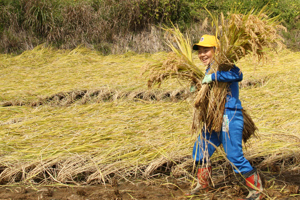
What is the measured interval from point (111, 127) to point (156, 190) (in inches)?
49.3

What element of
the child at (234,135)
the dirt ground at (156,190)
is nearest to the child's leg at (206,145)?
the child at (234,135)

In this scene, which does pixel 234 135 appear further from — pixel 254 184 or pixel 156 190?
pixel 156 190

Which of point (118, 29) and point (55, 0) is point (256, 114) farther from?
point (55, 0)

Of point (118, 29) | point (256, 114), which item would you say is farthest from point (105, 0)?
point (256, 114)

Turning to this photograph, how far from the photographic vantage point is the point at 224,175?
2656mm

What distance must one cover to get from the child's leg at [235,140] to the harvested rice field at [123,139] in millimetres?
217

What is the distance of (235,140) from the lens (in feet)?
7.54

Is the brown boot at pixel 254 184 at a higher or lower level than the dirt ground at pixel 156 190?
higher

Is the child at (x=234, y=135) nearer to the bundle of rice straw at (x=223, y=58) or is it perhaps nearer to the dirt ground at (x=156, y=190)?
the bundle of rice straw at (x=223, y=58)

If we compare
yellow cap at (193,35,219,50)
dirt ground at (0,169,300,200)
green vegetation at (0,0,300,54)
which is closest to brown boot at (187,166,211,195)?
dirt ground at (0,169,300,200)

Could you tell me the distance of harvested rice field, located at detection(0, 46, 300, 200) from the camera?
2629 mm

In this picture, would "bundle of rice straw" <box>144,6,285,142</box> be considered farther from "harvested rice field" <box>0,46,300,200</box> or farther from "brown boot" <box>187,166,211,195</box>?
"brown boot" <box>187,166,211,195</box>

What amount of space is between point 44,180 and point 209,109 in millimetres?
1608

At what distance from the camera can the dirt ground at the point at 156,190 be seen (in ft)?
8.05
